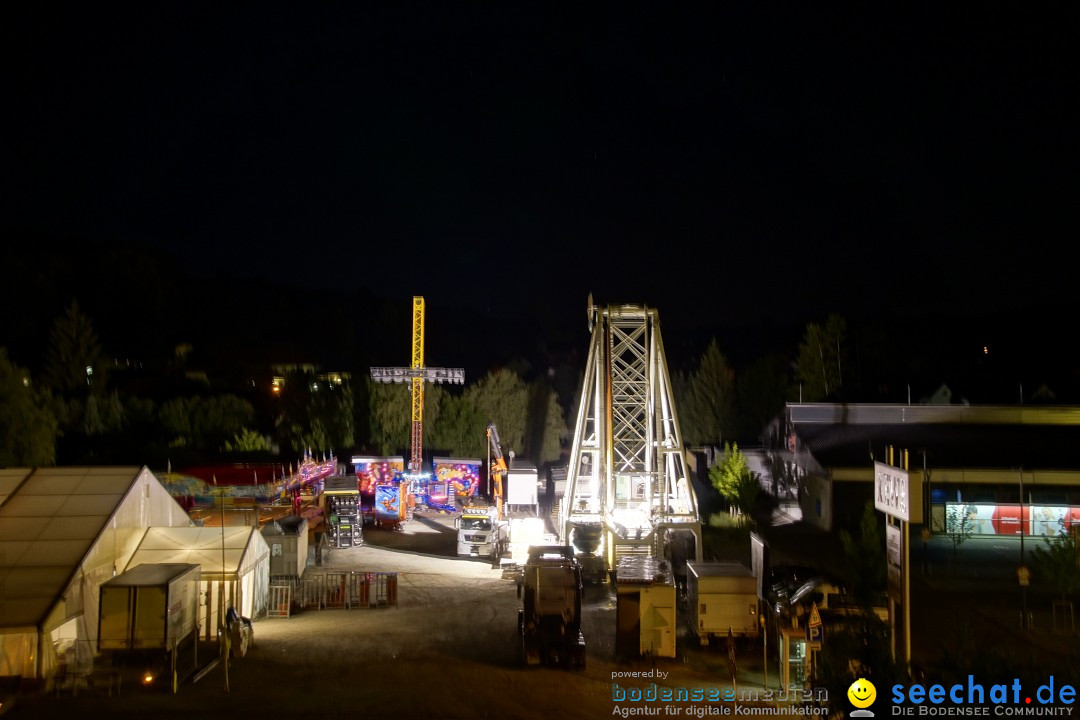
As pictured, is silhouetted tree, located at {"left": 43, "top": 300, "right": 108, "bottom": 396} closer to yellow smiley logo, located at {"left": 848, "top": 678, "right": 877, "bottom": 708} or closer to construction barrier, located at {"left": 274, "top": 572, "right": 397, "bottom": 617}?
construction barrier, located at {"left": 274, "top": 572, "right": 397, "bottom": 617}

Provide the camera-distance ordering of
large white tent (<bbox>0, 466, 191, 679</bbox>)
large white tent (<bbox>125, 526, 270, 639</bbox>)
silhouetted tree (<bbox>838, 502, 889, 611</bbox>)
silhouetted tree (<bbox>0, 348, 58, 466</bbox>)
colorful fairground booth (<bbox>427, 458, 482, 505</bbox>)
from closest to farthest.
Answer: large white tent (<bbox>0, 466, 191, 679</bbox>) → large white tent (<bbox>125, 526, 270, 639</bbox>) → silhouetted tree (<bbox>838, 502, 889, 611</bbox>) → silhouetted tree (<bbox>0, 348, 58, 466</bbox>) → colorful fairground booth (<bbox>427, 458, 482, 505</bbox>)

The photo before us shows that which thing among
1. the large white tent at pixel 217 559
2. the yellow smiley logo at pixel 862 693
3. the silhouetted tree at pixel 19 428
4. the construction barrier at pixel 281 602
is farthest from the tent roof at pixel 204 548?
the silhouetted tree at pixel 19 428

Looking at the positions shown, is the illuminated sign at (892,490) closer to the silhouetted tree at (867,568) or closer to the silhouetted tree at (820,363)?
the silhouetted tree at (867,568)

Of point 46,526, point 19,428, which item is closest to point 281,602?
point 46,526

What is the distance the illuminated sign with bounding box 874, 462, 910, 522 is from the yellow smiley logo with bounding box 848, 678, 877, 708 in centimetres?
325

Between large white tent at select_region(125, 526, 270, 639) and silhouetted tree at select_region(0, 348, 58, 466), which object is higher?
silhouetted tree at select_region(0, 348, 58, 466)

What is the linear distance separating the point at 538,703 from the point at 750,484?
50.8 feet

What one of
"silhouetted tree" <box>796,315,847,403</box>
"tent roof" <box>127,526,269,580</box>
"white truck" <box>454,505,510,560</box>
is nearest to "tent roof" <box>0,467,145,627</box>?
"tent roof" <box>127,526,269,580</box>

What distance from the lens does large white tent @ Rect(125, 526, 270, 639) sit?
38.5 ft

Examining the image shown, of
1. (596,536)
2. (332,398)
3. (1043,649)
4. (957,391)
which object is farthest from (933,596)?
(332,398)

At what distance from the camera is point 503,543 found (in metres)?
19.0

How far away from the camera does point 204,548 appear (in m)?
12.3

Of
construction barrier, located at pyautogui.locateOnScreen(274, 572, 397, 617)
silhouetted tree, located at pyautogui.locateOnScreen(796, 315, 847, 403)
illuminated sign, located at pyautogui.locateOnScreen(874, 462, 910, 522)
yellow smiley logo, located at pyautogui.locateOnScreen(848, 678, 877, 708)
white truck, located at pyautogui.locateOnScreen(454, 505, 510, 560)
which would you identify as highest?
silhouetted tree, located at pyautogui.locateOnScreen(796, 315, 847, 403)

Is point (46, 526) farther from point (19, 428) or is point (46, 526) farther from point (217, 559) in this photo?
point (19, 428)
